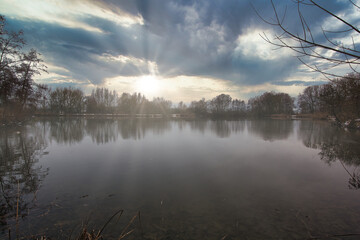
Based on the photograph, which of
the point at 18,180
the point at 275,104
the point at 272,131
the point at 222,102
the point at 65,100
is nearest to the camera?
the point at 18,180

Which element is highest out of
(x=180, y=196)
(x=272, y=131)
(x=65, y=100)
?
(x=65, y=100)

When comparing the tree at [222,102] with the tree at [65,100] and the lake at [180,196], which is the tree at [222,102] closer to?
the tree at [65,100]

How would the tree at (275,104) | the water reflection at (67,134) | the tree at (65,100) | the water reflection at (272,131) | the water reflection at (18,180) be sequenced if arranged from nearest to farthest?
1. the water reflection at (18,180)
2. the water reflection at (67,134)
3. the water reflection at (272,131)
4. the tree at (65,100)
5. the tree at (275,104)

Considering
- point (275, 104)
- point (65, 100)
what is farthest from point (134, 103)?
point (275, 104)

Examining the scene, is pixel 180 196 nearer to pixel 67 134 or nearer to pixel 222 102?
pixel 67 134

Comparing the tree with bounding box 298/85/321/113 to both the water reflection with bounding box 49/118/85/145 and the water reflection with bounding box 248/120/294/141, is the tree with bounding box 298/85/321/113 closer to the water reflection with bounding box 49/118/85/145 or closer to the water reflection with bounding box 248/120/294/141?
the water reflection with bounding box 248/120/294/141

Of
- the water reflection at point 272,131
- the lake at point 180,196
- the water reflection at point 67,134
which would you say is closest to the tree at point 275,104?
the water reflection at point 272,131

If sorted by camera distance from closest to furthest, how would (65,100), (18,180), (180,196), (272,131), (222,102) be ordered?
(180,196) < (18,180) < (272,131) < (65,100) < (222,102)

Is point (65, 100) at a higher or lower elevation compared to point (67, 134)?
higher

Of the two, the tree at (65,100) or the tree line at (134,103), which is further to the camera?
the tree at (65,100)

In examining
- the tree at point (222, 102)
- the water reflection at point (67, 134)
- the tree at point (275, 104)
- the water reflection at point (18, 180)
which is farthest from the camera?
the tree at point (222, 102)

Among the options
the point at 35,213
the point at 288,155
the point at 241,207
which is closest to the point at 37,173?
the point at 35,213

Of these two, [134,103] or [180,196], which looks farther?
[134,103]

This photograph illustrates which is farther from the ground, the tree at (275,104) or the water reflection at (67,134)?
the tree at (275,104)
